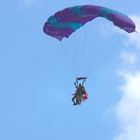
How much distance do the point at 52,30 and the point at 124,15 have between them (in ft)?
15.5

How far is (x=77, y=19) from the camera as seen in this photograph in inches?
6599

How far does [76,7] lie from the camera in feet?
546

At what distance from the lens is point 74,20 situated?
168 m

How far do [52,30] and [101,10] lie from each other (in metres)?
3.86

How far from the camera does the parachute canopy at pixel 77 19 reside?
165 meters

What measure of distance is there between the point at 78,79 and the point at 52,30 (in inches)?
124

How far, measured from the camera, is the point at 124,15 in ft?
543

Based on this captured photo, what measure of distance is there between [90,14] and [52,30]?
3045mm

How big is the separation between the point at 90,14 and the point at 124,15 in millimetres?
1924

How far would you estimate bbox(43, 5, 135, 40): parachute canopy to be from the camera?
164750 mm

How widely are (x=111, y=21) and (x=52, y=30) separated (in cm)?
447

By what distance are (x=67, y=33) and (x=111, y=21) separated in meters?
4.11

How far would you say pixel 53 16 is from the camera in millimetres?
167000

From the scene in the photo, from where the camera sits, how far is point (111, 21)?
164750 millimetres
